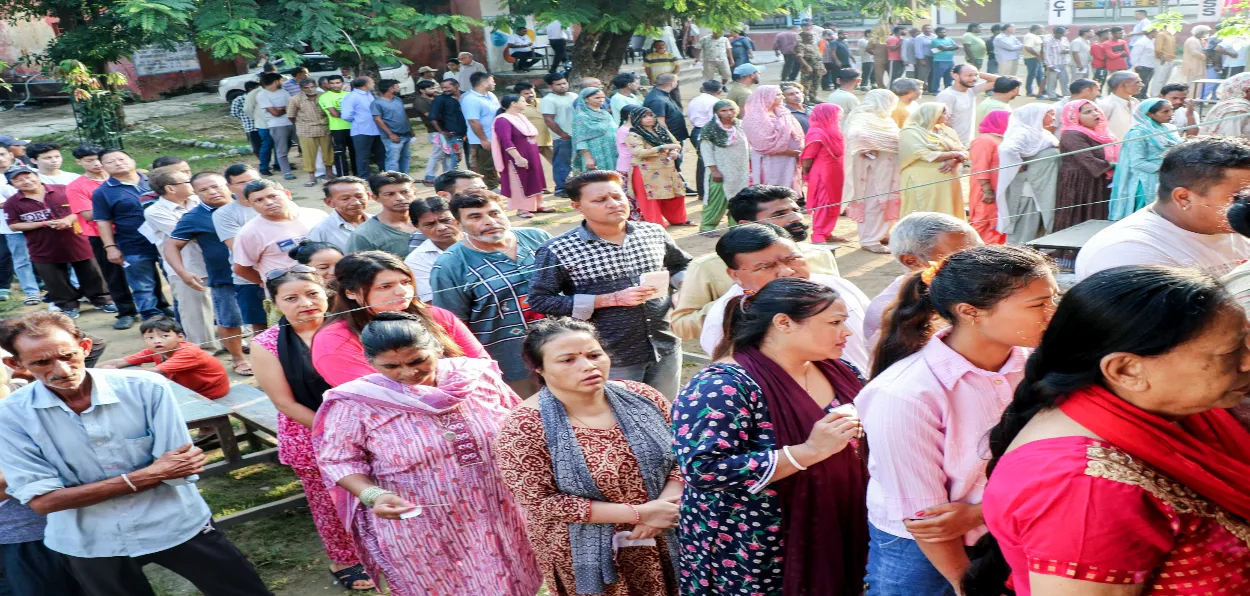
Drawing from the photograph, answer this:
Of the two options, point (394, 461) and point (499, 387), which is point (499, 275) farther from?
point (394, 461)

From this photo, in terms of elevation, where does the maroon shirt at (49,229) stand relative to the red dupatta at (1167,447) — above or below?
below

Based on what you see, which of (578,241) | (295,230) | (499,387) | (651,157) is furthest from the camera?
(651,157)

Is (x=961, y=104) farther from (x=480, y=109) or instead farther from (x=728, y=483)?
(x=728, y=483)

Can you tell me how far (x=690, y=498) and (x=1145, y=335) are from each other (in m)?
1.37

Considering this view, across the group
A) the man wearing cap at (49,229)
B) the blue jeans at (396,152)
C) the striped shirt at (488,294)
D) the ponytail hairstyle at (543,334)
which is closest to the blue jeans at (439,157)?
the blue jeans at (396,152)

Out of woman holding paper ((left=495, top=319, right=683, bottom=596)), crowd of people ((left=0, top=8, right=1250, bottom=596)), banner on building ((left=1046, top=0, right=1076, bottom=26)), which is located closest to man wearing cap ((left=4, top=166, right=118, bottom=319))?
crowd of people ((left=0, top=8, right=1250, bottom=596))

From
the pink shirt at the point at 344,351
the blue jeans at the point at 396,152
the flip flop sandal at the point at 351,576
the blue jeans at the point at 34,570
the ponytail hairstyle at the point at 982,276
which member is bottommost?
the flip flop sandal at the point at 351,576

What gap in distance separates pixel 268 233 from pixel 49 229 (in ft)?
11.3

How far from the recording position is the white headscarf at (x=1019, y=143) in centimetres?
734

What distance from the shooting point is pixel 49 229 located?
7.99 metres

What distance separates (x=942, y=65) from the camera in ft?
63.8

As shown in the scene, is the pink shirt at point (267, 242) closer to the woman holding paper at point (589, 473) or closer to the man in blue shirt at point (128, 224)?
the man in blue shirt at point (128, 224)

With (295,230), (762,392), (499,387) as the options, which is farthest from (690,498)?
(295,230)

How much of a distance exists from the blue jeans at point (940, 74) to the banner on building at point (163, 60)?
586 inches
